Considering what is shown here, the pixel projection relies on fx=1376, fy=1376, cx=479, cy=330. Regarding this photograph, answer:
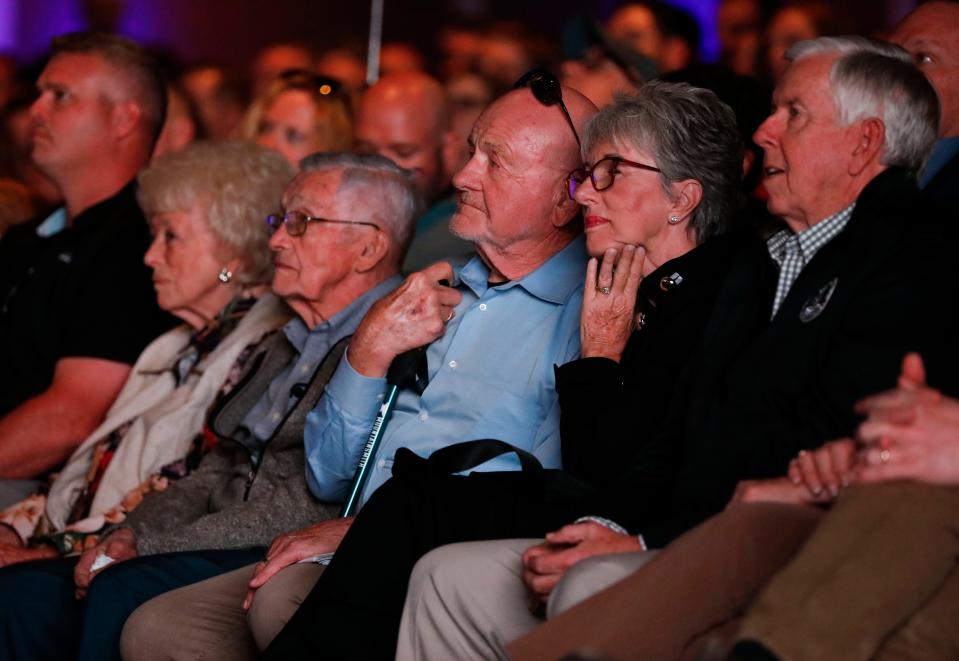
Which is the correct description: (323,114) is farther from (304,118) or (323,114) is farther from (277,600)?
(277,600)

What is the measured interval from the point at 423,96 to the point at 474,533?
2.74m

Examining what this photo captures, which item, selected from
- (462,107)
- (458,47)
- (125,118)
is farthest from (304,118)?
(458,47)

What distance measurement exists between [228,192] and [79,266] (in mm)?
587

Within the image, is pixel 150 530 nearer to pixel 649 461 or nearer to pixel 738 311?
A: pixel 649 461

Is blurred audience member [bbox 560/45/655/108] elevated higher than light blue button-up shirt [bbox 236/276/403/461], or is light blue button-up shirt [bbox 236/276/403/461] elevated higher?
blurred audience member [bbox 560/45/655/108]

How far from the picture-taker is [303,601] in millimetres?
2701

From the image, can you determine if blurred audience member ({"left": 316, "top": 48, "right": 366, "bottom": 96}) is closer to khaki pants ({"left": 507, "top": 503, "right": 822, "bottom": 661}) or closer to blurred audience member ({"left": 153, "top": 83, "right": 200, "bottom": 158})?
blurred audience member ({"left": 153, "top": 83, "right": 200, "bottom": 158})

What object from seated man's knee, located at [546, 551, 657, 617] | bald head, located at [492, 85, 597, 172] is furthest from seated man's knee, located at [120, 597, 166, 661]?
bald head, located at [492, 85, 597, 172]

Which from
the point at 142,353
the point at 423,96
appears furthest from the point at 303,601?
the point at 423,96

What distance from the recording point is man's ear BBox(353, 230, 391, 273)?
363 cm

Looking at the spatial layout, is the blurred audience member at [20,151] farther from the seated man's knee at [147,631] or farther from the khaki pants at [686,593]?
the khaki pants at [686,593]

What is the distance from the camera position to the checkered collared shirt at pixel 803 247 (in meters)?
2.59

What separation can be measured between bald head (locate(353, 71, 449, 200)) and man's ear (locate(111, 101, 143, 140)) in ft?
2.71

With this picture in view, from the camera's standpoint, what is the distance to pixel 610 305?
9.51 ft
